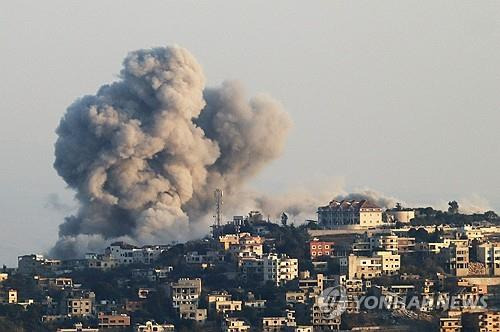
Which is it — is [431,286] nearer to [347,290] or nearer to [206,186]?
[347,290]

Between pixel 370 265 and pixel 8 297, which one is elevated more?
pixel 370 265

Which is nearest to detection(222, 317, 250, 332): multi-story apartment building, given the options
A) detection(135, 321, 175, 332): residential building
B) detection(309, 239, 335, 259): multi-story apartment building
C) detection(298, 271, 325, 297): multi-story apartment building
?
detection(135, 321, 175, 332): residential building

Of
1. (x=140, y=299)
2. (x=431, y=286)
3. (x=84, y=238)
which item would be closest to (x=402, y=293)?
(x=431, y=286)

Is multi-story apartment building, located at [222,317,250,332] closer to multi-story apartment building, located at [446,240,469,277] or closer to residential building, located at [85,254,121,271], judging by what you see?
residential building, located at [85,254,121,271]

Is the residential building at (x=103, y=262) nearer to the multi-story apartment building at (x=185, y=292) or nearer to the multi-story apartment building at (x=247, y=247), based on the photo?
the multi-story apartment building at (x=247, y=247)

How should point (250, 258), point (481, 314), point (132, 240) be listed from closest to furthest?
1. point (481, 314)
2. point (250, 258)
3. point (132, 240)

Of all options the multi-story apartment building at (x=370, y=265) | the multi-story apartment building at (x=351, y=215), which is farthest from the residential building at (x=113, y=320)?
the multi-story apartment building at (x=351, y=215)

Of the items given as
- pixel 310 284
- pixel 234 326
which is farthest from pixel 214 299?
pixel 310 284

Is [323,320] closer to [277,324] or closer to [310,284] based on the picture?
[277,324]
